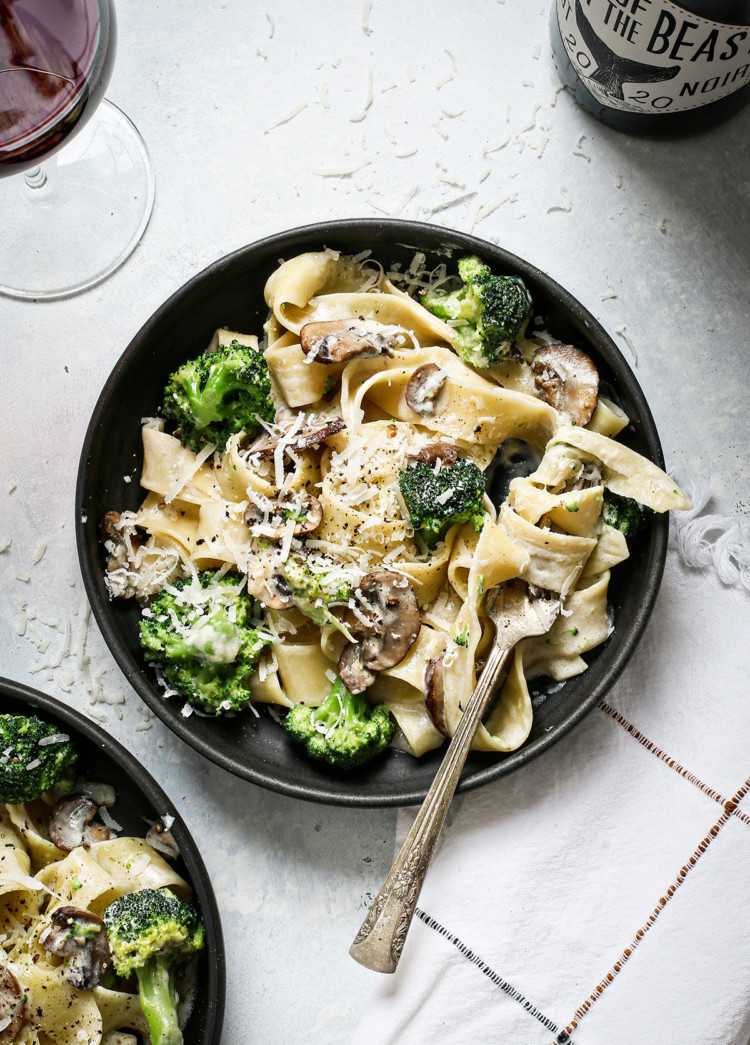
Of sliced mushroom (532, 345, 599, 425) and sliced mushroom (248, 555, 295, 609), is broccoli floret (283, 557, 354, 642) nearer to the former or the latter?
sliced mushroom (248, 555, 295, 609)

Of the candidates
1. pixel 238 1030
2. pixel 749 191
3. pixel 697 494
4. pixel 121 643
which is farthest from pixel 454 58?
pixel 238 1030

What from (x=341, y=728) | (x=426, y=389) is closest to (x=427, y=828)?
(x=341, y=728)

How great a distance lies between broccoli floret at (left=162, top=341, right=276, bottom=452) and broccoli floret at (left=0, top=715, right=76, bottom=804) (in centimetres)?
127

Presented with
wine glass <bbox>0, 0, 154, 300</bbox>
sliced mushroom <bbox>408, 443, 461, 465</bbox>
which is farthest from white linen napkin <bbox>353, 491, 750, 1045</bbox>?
wine glass <bbox>0, 0, 154, 300</bbox>

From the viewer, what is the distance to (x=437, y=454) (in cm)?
349

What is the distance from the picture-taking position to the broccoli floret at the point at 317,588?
3350mm

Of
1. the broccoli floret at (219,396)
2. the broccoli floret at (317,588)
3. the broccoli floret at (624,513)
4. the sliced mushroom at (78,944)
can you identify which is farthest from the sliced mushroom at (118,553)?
the broccoli floret at (624,513)

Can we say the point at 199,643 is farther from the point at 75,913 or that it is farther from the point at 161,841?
the point at 75,913

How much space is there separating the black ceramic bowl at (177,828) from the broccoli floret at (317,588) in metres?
0.91

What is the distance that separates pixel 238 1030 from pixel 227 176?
147 inches

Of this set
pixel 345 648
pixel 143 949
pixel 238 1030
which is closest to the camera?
pixel 143 949

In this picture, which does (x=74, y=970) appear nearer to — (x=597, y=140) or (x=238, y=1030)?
(x=238, y=1030)

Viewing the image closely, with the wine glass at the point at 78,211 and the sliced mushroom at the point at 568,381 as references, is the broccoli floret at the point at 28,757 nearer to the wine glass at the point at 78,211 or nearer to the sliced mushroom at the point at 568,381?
the wine glass at the point at 78,211

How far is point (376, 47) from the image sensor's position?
4047mm
